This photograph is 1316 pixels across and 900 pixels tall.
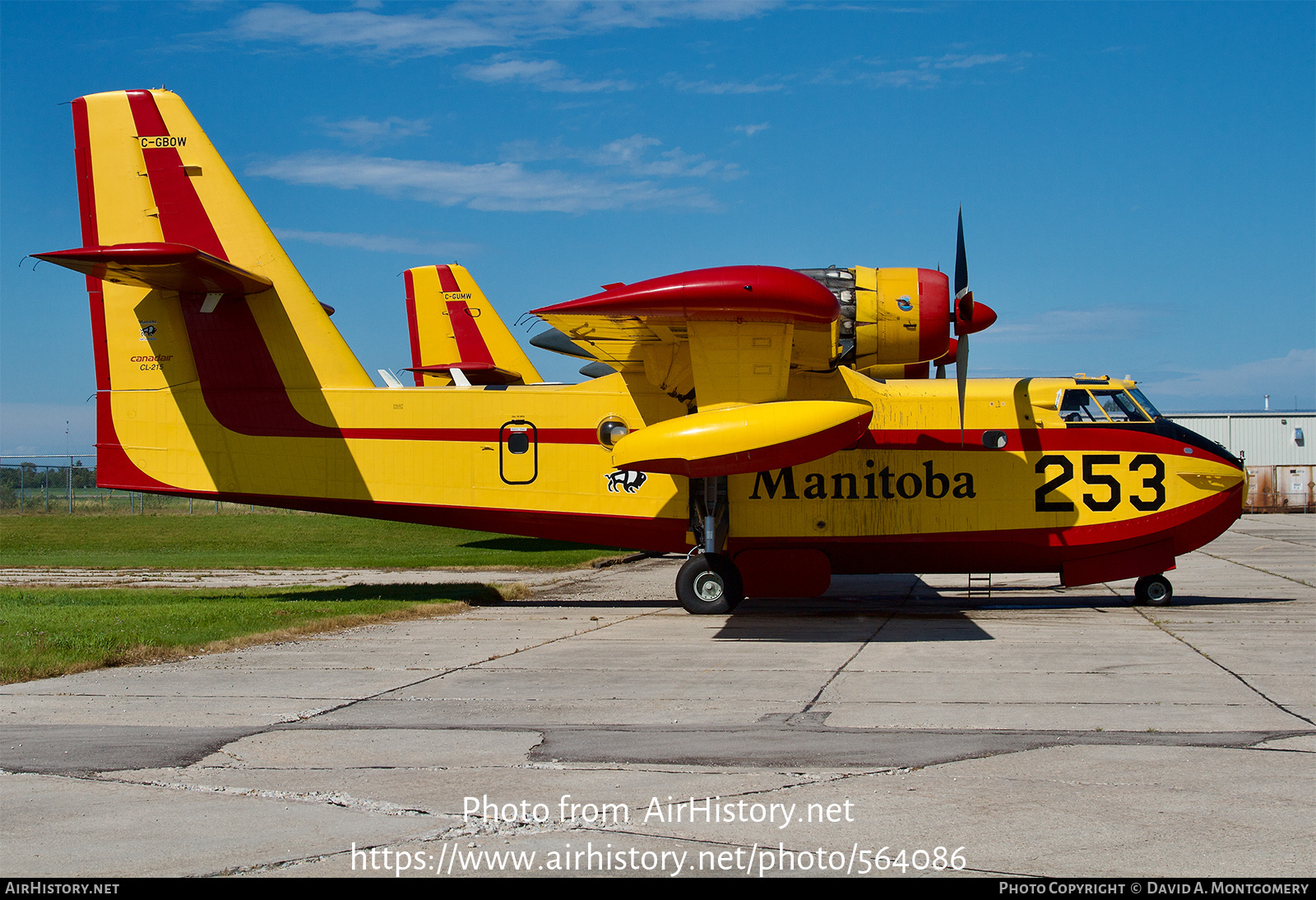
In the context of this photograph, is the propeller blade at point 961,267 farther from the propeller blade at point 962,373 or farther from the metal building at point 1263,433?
the metal building at point 1263,433

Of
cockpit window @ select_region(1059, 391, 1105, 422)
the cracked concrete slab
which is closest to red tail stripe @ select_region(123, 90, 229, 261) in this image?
the cracked concrete slab

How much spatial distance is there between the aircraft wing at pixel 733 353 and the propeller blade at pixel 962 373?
1.98 m

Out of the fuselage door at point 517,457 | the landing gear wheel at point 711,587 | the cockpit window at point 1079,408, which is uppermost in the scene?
the cockpit window at point 1079,408

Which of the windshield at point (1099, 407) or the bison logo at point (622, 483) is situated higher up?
the windshield at point (1099, 407)

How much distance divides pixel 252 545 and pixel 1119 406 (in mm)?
26655

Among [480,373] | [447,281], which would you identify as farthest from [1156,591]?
[447,281]

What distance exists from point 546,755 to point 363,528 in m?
33.7

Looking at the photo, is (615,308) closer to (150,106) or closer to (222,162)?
(222,162)

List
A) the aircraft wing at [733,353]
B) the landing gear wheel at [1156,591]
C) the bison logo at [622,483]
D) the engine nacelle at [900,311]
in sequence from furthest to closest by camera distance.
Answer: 1. the bison logo at [622,483]
2. the landing gear wheel at [1156,591]
3. the engine nacelle at [900,311]
4. the aircraft wing at [733,353]

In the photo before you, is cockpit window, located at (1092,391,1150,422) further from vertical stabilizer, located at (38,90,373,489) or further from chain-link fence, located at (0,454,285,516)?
chain-link fence, located at (0,454,285,516)

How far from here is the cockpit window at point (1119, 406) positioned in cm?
1529

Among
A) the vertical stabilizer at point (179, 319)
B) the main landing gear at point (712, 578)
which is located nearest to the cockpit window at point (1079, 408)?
the main landing gear at point (712, 578)

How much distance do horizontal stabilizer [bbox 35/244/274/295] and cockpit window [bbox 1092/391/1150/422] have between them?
42.6 feet

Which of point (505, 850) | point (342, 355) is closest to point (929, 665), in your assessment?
point (505, 850)
